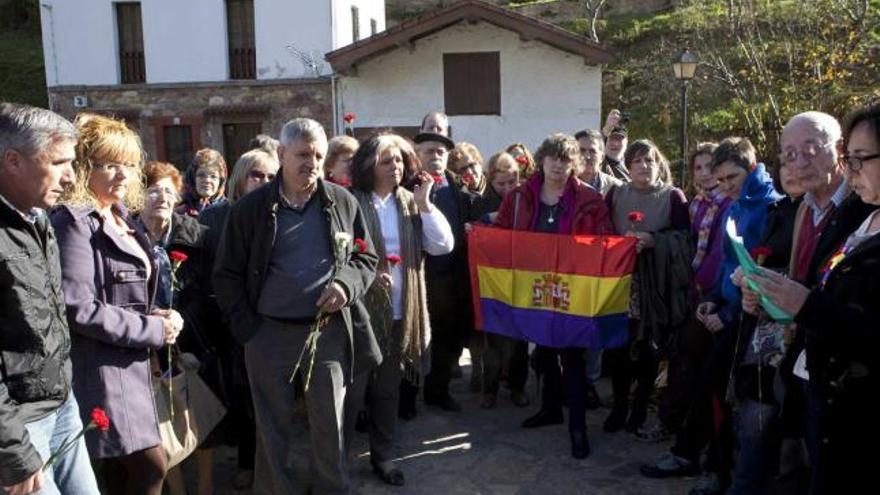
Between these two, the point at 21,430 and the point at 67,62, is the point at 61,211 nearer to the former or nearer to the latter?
the point at 21,430

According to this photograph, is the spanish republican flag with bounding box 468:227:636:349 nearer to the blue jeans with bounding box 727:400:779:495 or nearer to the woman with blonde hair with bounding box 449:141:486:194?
the woman with blonde hair with bounding box 449:141:486:194

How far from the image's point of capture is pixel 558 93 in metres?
18.0

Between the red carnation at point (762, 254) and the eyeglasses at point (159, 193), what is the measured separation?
311cm

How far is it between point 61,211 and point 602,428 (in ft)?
12.7

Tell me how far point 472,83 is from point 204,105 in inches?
306

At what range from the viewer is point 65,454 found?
2.71 metres

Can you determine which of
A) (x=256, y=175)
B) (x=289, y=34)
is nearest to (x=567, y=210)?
(x=256, y=175)

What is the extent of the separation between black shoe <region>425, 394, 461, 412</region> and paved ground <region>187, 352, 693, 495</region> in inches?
2.6

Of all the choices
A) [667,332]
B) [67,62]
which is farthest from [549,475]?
[67,62]

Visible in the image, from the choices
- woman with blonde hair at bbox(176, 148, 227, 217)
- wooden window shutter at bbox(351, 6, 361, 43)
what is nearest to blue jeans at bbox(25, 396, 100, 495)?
woman with blonde hair at bbox(176, 148, 227, 217)

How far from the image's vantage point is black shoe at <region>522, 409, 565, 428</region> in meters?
5.36

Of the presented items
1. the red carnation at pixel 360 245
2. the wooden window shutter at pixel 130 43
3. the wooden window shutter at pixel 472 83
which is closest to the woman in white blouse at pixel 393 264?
the red carnation at pixel 360 245

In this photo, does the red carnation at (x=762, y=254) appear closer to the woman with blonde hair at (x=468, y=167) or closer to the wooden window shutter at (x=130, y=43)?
the woman with blonde hair at (x=468, y=167)

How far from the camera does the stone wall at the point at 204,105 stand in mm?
20453
